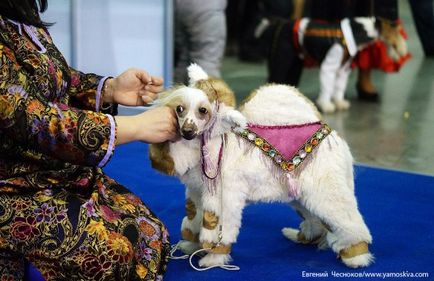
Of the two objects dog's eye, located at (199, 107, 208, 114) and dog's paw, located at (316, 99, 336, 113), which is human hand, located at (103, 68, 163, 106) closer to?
dog's eye, located at (199, 107, 208, 114)

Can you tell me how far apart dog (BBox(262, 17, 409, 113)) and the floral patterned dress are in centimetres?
211

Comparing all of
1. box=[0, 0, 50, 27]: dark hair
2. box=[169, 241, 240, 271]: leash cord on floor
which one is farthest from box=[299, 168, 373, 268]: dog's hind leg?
box=[0, 0, 50, 27]: dark hair

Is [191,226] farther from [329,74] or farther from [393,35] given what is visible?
[393,35]

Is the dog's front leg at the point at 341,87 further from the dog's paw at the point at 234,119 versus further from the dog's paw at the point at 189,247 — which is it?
the dog's paw at the point at 234,119

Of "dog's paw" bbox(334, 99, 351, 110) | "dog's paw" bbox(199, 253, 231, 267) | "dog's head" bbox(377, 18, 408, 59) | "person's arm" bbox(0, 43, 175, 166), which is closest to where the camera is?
"person's arm" bbox(0, 43, 175, 166)

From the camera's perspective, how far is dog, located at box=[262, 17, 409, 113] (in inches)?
Result: 132

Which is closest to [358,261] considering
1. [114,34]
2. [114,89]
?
[114,89]

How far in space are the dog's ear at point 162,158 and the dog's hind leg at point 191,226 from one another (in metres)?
0.14

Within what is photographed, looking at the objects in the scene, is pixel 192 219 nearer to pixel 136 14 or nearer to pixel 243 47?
pixel 136 14

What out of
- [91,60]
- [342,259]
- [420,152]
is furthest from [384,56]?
[342,259]

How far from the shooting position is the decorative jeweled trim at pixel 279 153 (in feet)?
5.06

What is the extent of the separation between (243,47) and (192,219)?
10.7 ft

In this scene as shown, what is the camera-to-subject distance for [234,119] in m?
1.44

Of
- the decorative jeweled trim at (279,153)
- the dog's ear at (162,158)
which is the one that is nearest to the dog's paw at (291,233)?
the decorative jeweled trim at (279,153)
